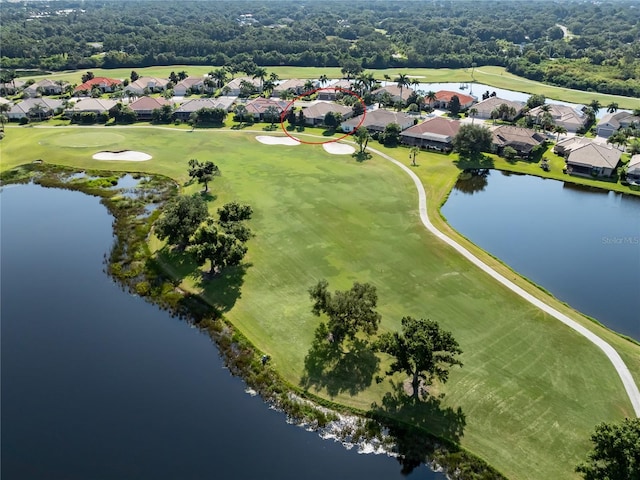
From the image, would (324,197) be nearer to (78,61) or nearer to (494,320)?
(494,320)

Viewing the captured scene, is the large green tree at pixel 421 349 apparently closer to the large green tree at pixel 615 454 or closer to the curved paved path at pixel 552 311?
the large green tree at pixel 615 454

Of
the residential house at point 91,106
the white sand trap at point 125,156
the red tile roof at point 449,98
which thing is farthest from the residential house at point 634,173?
the residential house at point 91,106

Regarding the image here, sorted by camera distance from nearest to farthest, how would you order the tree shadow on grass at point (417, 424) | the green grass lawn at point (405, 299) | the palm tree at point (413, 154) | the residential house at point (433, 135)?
the tree shadow on grass at point (417, 424) → the green grass lawn at point (405, 299) → the palm tree at point (413, 154) → the residential house at point (433, 135)

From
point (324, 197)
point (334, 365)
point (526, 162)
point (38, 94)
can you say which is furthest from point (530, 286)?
point (38, 94)

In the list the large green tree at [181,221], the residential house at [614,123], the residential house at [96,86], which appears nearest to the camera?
the large green tree at [181,221]

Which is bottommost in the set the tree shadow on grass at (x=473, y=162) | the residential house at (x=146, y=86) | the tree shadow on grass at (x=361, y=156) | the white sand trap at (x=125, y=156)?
the white sand trap at (x=125, y=156)

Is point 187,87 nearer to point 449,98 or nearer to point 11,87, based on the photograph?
point 11,87

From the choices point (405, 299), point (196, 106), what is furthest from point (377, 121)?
point (405, 299)

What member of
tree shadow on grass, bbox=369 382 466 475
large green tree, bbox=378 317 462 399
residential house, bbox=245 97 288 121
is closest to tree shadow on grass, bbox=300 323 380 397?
tree shadow on grass, bbox=369 382 466 475
